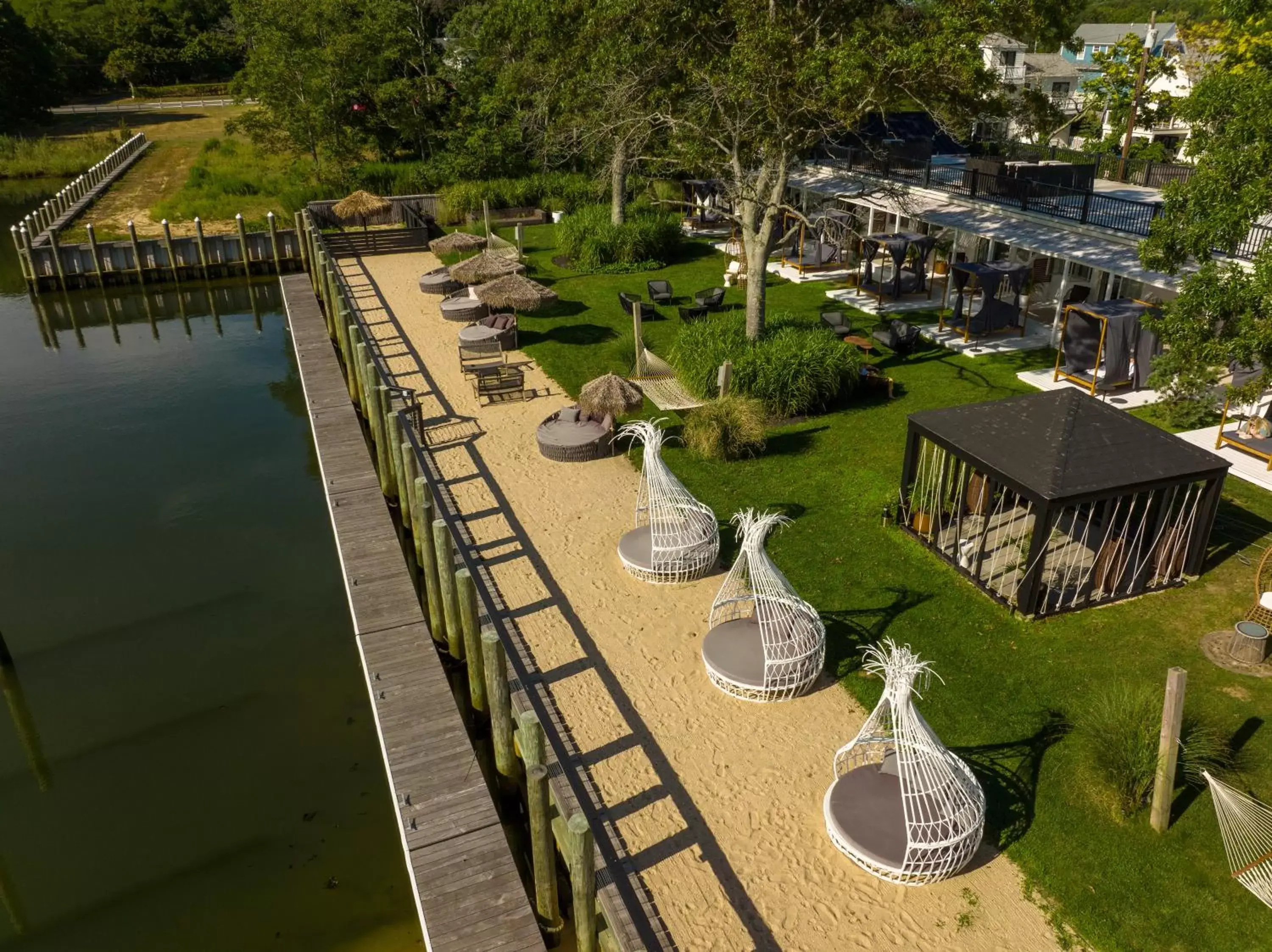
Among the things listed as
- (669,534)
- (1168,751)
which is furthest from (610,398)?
(1168,751)

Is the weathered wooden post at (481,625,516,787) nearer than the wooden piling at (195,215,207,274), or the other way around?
the weathered wooden post at (481,625,516,787)

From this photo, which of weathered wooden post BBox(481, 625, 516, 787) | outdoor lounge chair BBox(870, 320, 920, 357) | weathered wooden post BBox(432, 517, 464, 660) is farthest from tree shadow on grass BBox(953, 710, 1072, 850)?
outdoor lounge chair BBox(870, 320, 920, 357)

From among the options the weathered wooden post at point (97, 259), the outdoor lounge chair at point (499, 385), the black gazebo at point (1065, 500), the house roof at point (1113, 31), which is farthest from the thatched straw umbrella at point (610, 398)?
the house roof at point (1113, 31)

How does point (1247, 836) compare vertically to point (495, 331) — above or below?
below

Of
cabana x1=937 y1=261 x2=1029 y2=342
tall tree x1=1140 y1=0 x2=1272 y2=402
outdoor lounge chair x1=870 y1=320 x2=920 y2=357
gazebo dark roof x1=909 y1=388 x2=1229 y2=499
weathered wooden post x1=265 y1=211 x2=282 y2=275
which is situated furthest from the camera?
weathered wooden post x1=265 y1=211 x2=282 y2=275

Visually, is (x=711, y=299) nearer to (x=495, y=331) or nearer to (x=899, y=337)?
(x=899, y=337)

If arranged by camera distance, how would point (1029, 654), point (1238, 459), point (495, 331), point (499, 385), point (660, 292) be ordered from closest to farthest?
point (1029, 654) → point (1238, 459) → point (499, 385) → point (495, 331) → point (660, 292)

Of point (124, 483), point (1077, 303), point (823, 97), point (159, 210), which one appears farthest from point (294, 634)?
point (159, 210)

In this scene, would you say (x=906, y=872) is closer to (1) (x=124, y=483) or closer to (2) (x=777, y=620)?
(2) (x=777, y=620)

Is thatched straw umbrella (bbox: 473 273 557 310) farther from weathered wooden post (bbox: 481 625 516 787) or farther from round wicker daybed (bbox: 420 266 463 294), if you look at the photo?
weathered wooden post (bbox: 481 625 516 787)
